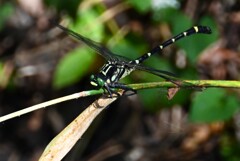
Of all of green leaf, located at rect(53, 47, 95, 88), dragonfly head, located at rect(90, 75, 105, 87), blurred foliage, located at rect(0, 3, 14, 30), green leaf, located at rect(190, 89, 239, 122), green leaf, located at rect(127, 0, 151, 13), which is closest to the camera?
dragonfly head, located at rect(90, 75, 105, 87)

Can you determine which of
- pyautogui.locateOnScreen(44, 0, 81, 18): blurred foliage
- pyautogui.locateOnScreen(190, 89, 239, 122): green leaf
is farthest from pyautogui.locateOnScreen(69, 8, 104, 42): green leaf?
pyautogui.locateOnScreen(190, 89, 239, 122): green leaf

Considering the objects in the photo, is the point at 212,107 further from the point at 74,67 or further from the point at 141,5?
the point at 74,67

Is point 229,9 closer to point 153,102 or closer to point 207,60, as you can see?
point 207,60

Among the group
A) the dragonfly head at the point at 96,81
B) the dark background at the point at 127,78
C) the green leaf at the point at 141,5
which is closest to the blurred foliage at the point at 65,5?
the dark background at the point at 127,78

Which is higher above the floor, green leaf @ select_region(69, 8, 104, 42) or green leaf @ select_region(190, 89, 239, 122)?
green leaf @ select_region(69, 8, 104, 42)

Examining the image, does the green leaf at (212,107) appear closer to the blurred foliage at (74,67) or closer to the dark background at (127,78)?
the dark background at (127,78)

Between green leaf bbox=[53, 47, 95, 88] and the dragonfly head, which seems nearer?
the dragonfly head

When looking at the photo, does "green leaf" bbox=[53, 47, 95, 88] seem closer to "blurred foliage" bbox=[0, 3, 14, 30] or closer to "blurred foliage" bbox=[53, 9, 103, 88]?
"blurred foliage" bbox=[53, 9, 103, 88]
